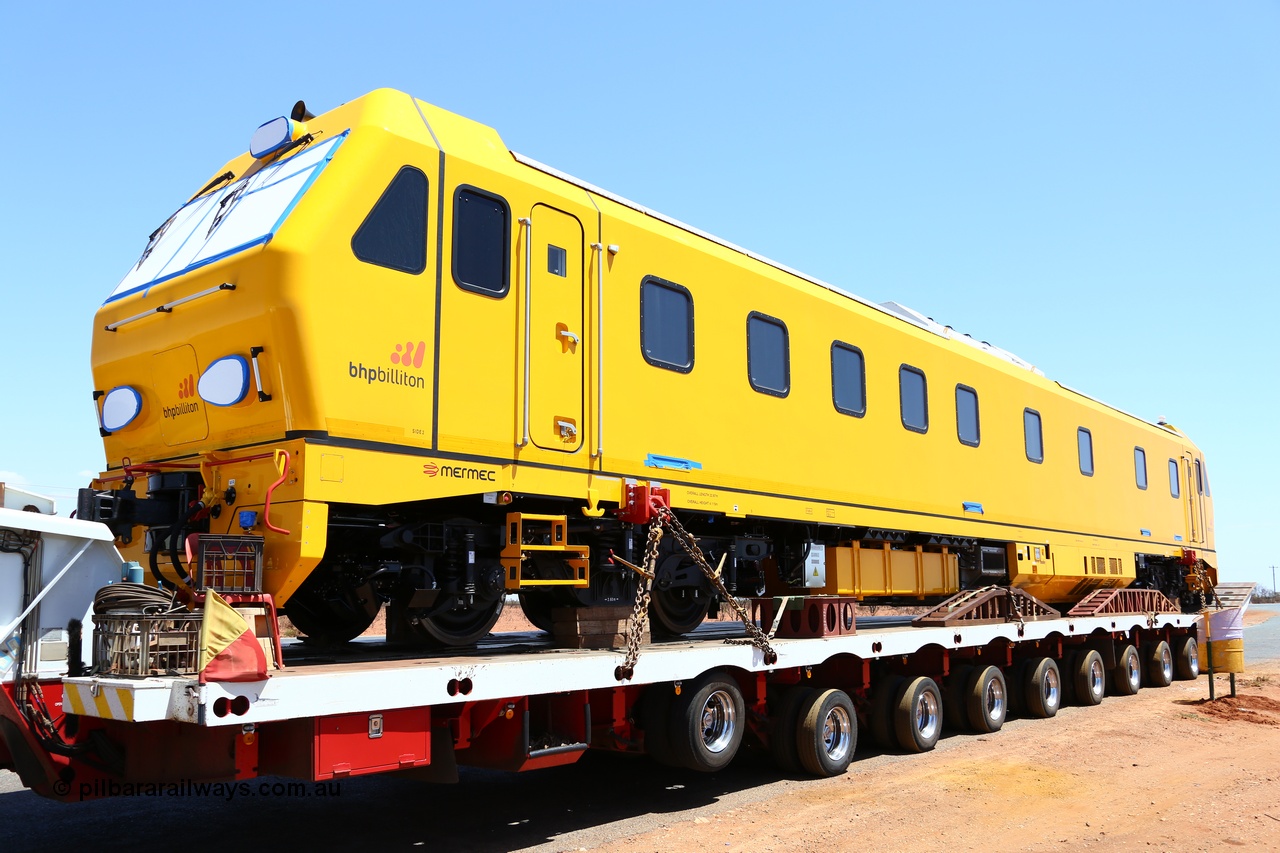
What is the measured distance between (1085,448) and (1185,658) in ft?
14.0

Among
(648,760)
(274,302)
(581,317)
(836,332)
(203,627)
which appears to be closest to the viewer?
(203,627)

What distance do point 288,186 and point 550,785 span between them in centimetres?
506

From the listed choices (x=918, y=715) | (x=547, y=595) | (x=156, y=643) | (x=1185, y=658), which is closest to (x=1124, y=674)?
(x=1185, y=658)

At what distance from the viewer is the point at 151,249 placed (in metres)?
8.12

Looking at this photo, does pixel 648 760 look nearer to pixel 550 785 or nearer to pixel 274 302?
pixel 550 785

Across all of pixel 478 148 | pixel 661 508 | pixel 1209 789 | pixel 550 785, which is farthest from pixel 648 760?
pixel 478 148

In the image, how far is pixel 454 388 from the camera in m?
6.89

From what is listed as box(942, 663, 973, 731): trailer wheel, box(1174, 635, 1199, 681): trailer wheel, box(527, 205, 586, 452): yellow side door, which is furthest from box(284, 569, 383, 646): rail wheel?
box(1174, 635, 1199, 681): trailer wheel

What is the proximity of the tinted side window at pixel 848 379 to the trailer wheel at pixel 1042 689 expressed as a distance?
415 centimetres

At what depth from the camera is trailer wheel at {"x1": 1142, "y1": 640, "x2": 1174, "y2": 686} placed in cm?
1630

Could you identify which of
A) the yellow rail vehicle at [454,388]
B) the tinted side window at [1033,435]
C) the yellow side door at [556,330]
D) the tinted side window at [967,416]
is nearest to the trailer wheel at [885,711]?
the yellow rail vehicle at [454,388]

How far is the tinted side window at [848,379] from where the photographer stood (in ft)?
34.7

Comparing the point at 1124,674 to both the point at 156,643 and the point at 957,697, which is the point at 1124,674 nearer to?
the point at 957,697

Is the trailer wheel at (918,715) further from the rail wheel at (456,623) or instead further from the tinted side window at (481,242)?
the tinted side window at (481,242)
